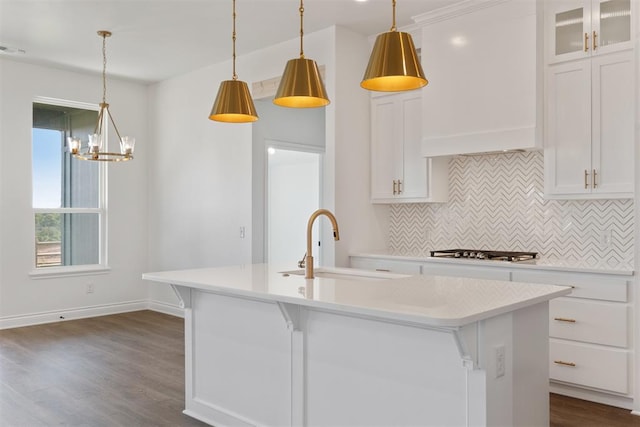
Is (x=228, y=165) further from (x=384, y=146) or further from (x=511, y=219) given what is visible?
(x=511, y=219)

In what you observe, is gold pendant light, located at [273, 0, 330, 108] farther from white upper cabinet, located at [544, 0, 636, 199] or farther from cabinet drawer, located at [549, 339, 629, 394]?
cabinet drawer, located at [549, 339, 629, 394]

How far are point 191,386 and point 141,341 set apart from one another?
7.09ft

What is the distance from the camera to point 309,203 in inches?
298

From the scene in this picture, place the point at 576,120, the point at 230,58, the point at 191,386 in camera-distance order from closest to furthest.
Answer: the point at 191,386
the point at 576,120
the point at 230,58

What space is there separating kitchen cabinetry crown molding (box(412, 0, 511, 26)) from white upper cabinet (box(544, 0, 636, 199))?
46 centimetres

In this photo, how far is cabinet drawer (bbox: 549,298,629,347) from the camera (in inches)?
131

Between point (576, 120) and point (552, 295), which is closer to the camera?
point (552, 295)

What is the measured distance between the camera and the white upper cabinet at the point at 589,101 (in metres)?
3.51

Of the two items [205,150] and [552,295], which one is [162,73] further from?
[552,295]

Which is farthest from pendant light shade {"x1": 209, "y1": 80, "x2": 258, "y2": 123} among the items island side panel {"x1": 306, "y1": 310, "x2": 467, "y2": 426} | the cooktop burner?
the cooktop burner

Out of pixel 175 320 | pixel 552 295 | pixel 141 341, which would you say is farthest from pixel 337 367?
pixel 175 320

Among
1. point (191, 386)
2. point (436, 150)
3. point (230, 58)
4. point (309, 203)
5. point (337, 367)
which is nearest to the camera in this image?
point (337, 367)

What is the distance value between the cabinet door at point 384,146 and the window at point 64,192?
3.60 metres

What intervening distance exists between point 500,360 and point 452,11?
3.08 meters
